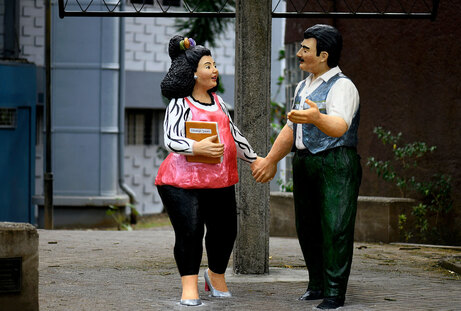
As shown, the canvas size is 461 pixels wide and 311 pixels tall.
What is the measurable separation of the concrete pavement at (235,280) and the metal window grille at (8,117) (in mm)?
7123

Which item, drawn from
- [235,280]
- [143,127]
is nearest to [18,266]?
[235,280]

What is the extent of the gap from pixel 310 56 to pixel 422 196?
215 inches

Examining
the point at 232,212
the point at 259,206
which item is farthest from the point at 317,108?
the point at 259,206

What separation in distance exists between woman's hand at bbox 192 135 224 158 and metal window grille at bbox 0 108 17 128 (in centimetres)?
1187

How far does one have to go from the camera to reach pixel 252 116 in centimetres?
815

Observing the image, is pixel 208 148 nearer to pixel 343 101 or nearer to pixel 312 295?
pixel 343 101

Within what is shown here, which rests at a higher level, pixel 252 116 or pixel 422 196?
pixel 252 116

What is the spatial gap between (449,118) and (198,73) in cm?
552

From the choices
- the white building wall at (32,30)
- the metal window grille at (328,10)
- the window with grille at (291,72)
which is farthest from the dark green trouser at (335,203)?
the white building wall at (32,30)

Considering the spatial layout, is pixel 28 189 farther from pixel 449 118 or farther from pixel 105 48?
pixel 449 118

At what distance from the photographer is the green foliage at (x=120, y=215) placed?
18.2 metres

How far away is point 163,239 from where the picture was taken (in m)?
11.8

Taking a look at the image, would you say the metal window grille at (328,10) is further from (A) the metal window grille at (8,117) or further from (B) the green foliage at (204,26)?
(B) the green foliage at (204,26)

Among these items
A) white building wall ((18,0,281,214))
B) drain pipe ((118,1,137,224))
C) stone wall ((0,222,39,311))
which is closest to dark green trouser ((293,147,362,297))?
stone wall ((0,222,39,311))
